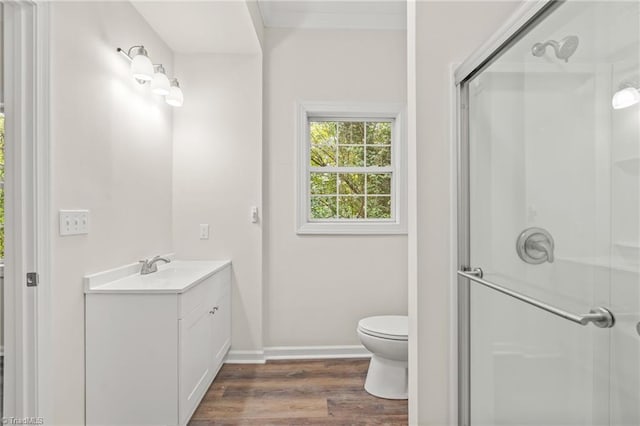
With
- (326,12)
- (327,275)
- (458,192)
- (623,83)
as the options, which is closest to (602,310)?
(623,83)

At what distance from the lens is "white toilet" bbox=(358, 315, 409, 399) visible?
2.16 meters

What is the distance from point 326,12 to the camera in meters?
2.89

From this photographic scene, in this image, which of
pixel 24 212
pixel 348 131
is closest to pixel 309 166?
pixel 348 131

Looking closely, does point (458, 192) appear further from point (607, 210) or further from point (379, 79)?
point (379, 79)

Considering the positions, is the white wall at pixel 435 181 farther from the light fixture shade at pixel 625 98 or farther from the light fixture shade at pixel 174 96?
the light fixture shade at pixel 174 96

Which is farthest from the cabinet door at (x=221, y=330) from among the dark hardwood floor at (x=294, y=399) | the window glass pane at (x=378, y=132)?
the window glass pane at (x=378, y=132)

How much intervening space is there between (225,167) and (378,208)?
4.18 feet

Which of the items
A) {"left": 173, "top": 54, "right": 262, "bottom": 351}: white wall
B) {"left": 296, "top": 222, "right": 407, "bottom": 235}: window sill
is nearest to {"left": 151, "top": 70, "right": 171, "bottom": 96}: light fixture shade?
{"left": 173, "top": 54, "right": 262, "bottom": 351}: white wall

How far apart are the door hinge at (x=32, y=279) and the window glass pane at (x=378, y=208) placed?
225cm

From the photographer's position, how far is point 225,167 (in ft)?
9.33

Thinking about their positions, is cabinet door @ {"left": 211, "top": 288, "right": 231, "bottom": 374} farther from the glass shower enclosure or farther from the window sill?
the glass shower enclosure

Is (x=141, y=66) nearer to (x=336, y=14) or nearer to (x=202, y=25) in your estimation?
(x=202, y=25)

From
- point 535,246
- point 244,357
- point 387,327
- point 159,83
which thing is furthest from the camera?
point 244,357

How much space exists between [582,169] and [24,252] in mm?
1961
